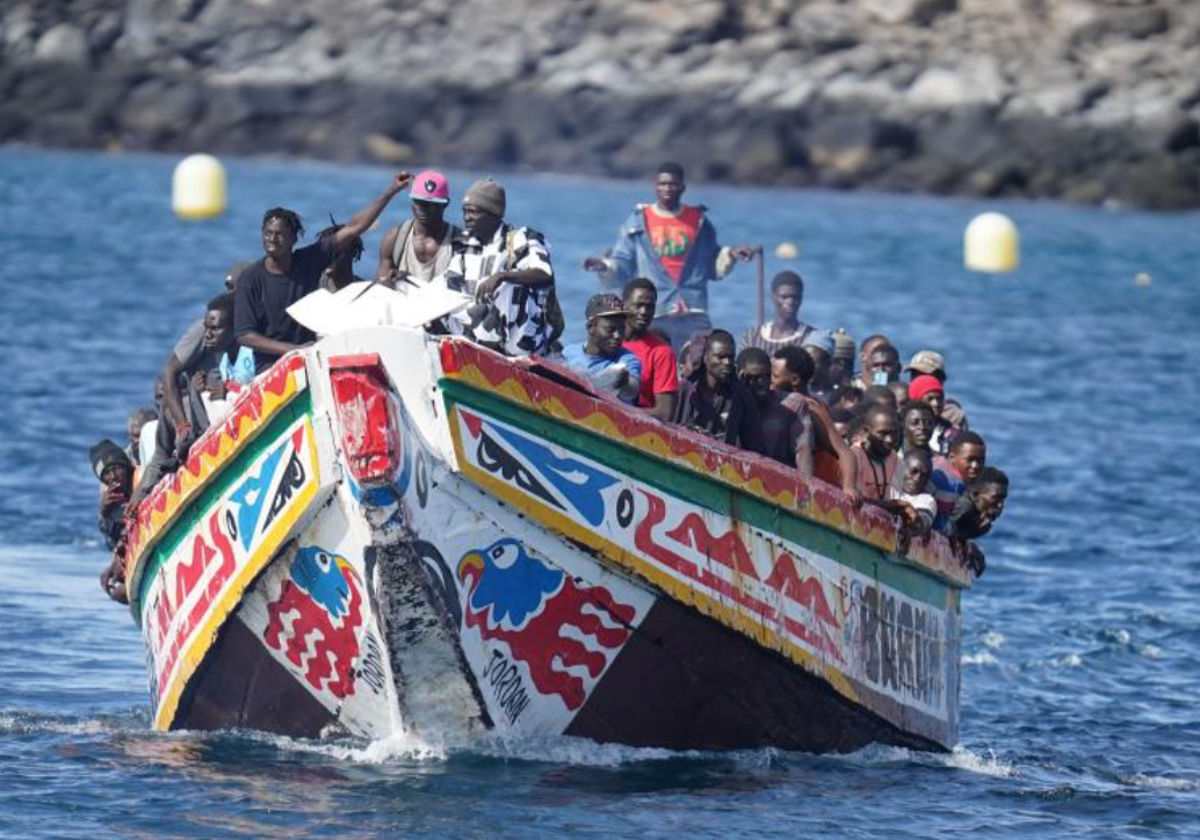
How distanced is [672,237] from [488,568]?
292 inches

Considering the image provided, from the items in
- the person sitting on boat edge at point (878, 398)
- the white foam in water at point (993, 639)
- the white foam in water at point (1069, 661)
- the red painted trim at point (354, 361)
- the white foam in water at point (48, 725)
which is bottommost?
the white foam in water at point (1069, 661)

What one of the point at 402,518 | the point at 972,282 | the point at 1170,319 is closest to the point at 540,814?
the point at 402,518

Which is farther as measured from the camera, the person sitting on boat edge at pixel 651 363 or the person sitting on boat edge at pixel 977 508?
the person sitting on boat edge at pixel 977 508

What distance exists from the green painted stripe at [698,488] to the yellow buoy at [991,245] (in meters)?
38.1

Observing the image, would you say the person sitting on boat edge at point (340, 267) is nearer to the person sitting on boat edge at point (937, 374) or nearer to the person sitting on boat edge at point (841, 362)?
the person sitting on boat edge at point (841, 362)

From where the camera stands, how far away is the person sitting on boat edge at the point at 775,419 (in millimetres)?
13961

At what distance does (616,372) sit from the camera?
1375 cm

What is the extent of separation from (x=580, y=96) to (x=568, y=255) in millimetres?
18333

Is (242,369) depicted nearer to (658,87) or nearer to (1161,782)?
(1161,782)

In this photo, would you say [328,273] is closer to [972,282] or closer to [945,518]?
[945,518]

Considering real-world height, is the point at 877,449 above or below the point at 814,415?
below

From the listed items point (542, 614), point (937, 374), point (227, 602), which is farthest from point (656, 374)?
point (937, 374)

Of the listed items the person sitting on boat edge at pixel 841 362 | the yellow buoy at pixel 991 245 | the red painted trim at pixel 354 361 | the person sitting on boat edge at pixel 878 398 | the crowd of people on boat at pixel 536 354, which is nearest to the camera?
the red painted trim at pixel 354 361

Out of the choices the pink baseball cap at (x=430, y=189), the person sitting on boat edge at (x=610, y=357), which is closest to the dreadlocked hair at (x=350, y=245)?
the pink baseball cap at (x=430, y=189)
